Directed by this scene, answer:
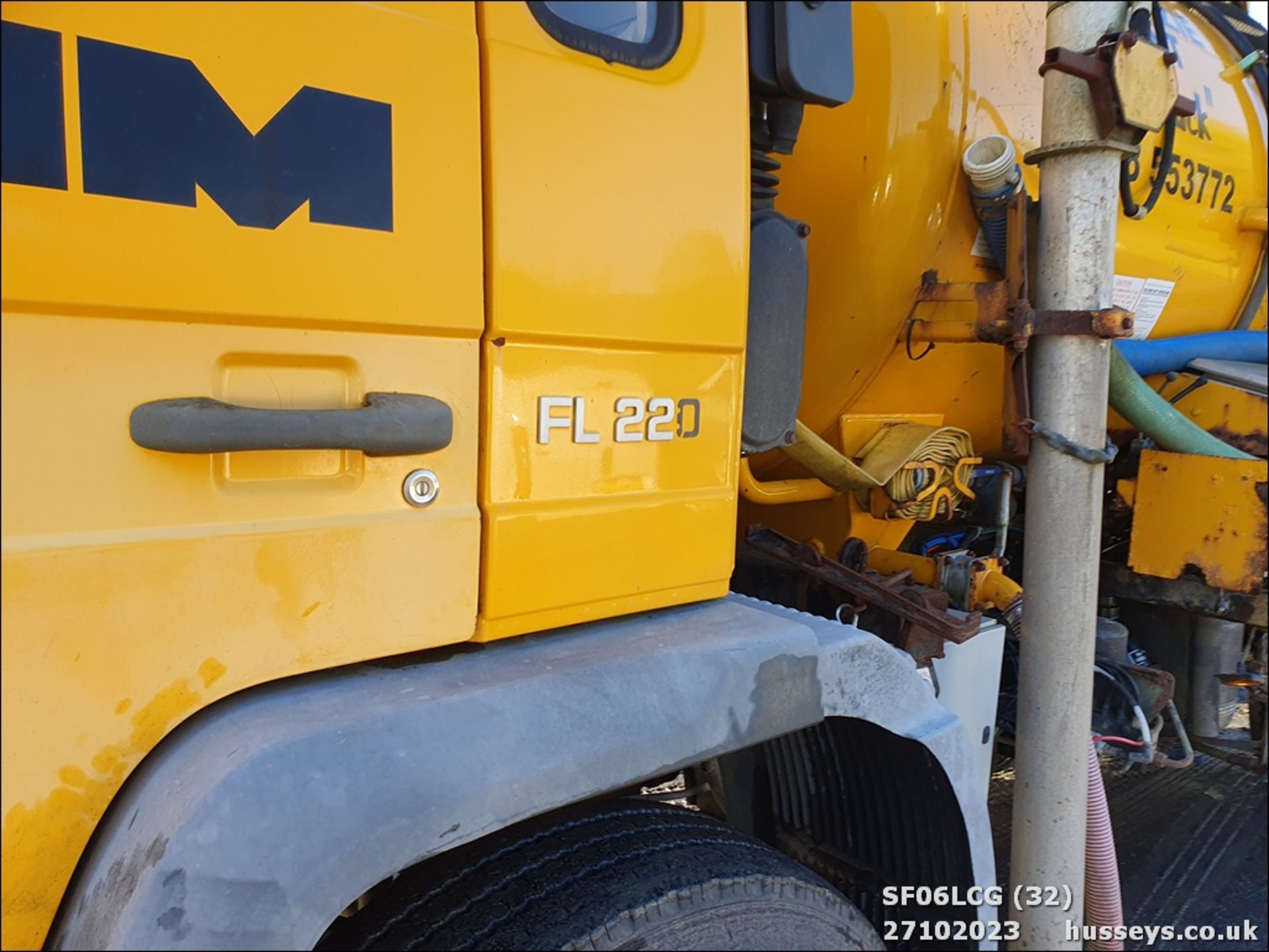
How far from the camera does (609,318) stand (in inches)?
48.1

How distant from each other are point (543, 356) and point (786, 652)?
1.79 feet

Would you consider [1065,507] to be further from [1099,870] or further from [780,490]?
[1099,870]

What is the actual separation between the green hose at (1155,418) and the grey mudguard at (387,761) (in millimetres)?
1580

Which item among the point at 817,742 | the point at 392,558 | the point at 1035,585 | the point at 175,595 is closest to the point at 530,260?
the point at 392,558

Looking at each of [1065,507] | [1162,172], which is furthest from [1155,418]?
[1065,507]

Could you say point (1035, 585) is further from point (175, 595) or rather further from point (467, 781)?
point (175, 595)

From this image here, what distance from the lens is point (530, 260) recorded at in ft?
3.74

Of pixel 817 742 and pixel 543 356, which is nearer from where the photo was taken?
pixel 543 356

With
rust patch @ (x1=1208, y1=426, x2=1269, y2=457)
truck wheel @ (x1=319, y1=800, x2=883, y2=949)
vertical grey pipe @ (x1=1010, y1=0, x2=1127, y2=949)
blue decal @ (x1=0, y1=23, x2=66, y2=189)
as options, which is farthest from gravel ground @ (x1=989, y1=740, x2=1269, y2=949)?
blue decal @ (x1=0, y1=23, x2=66, y2=189)

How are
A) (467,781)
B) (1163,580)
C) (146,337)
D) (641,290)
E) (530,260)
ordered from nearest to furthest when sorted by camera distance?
(146,337) < (467,781) < (530,260) < (641,290) < (1163,580)

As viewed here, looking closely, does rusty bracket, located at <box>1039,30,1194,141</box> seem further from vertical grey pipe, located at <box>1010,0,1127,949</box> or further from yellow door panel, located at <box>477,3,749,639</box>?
yellow door panel, located at <box>477,3,749,639</box>

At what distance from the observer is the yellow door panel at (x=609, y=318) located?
1136 millimetres

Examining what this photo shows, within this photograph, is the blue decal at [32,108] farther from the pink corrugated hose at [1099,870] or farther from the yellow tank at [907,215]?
the pink corrugated hose at [1099,870]

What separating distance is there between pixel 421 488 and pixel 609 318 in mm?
329
